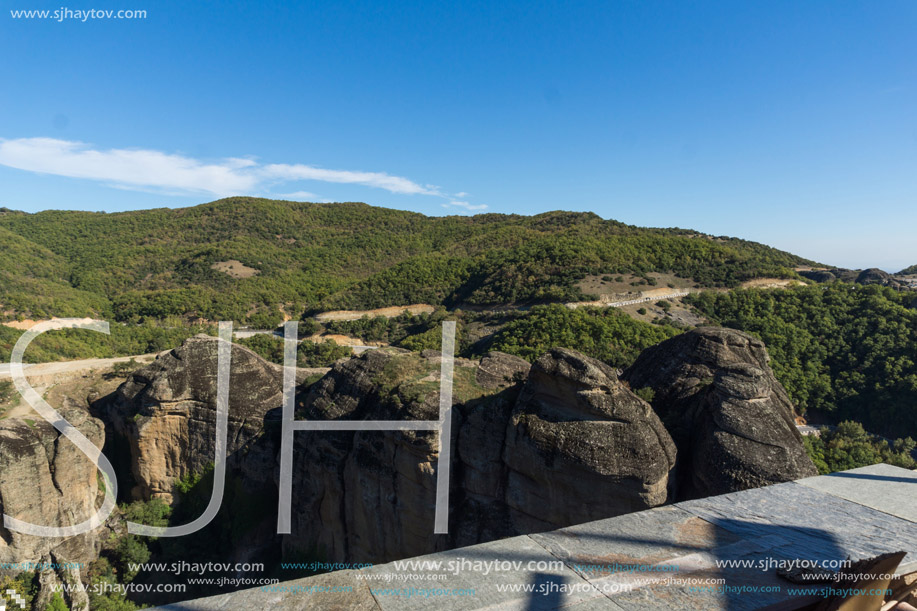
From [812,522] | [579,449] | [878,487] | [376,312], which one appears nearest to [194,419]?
[579,449]

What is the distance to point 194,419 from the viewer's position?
1652 centimetres

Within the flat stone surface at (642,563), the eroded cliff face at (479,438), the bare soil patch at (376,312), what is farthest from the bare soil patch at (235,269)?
the flat stone surface at (642,563)

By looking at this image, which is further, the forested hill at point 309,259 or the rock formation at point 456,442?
the forested hill at point 309,259

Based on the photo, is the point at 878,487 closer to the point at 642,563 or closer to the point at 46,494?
the point at 642,563

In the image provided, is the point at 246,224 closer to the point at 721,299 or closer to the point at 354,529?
the point at 721,299

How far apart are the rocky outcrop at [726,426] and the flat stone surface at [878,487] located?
18.2 feet

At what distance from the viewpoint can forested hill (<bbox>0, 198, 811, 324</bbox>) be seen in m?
48.8

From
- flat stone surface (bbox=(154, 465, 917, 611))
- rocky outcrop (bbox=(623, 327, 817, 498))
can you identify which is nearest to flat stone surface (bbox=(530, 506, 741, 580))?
flat stone surface (bbox=(154, 465, 917, 611))

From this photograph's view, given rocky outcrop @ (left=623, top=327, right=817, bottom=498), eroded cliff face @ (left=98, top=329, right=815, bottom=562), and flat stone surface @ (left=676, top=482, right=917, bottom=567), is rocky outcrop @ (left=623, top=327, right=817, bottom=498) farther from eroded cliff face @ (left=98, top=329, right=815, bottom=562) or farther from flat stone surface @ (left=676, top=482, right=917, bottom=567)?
flat stone surface @ (left=676, top=482, right=917, bottom=567)

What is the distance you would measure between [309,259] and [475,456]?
74595mm

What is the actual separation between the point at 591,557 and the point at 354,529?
12612mm

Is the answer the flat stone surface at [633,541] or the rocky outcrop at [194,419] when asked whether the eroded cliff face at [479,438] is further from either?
the flat stone surface at [633,541]

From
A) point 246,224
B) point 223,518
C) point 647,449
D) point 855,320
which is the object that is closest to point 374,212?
point 246,224

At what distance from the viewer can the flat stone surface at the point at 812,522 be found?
2.93 m
